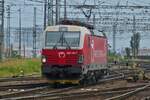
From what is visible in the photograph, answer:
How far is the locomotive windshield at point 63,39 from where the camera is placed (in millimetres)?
26297

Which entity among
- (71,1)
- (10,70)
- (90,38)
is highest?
(71,1)

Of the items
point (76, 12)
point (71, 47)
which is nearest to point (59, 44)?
point (71, 47)

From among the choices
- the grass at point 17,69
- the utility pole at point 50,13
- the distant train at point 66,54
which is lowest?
the grass at point 17,69

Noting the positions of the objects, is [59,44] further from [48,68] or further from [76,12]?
[76,12]

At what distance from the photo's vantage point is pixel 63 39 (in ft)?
86.7

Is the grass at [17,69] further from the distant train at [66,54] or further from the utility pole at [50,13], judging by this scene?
the distant train at [66,54]

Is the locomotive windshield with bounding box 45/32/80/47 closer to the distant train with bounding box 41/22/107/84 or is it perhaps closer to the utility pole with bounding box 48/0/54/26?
the distant train with bounding box 41/22/107/84

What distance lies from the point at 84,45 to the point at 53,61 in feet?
5.91

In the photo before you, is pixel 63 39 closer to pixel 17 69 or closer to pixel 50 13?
pixel 17 69

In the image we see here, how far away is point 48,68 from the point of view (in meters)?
25.9

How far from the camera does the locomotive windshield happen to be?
86.3 ft

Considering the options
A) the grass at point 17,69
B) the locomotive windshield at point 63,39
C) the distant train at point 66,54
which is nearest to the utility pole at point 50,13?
the grass at point 17,69

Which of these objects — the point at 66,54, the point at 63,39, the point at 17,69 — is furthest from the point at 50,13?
the point at 66,54

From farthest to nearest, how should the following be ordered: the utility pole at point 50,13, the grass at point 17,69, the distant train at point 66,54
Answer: the utility pole at point 50,13 < the grass at point 17,69 < the distant train at point 66,54
